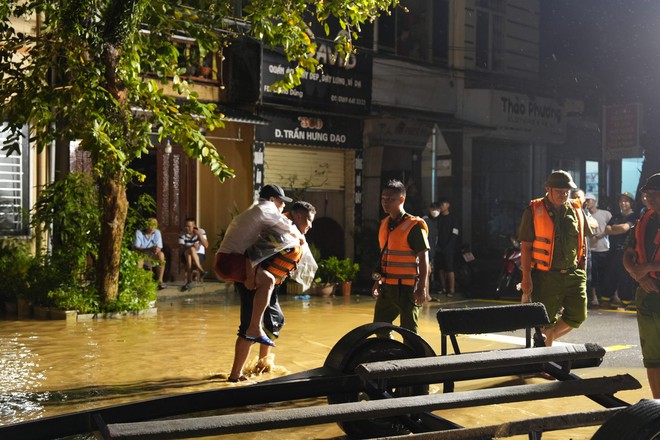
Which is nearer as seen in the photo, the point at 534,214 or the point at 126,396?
the point at 126,396

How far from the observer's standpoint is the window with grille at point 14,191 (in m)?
15.9

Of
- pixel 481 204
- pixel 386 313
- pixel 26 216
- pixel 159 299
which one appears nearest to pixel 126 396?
pixel 386 313

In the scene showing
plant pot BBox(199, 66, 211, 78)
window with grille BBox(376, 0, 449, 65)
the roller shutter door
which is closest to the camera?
plant pot BBox(199, 66, 211, 78)

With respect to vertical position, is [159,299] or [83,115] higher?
[83,115]

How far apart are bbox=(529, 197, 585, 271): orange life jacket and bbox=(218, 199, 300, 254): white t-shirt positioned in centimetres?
250

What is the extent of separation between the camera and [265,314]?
863 centimetres

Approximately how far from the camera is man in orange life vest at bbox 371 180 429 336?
838cm

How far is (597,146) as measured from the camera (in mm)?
30469

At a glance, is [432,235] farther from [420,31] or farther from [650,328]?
[650,328]

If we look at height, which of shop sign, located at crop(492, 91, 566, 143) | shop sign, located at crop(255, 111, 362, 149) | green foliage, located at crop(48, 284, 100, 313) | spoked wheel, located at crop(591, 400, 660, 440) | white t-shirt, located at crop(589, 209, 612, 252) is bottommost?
green foliage, located at crop(48, 284, 100, 313)

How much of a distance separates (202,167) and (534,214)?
11756 millimetres

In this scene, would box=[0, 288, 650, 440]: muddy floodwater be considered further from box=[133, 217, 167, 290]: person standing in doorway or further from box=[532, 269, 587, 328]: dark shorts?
box=[133, 217, 167, 290]: person standing in doorway

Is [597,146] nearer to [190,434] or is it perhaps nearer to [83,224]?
[83,224]

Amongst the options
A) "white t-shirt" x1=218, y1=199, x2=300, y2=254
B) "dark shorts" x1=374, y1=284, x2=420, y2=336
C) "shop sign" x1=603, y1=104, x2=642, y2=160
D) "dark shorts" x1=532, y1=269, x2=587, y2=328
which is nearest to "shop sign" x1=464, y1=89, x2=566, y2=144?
"shop sign" x1=603, y1=104, x2=642, y2=160
